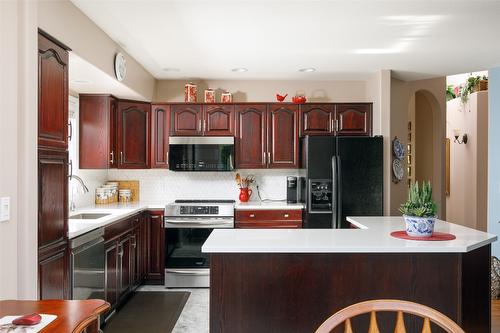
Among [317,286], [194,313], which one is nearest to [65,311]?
[317,286]

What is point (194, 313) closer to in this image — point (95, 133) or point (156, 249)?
point (156, 249)

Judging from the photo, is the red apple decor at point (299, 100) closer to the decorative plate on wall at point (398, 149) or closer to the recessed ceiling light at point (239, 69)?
the recessed ceiling light at point (239, 69)

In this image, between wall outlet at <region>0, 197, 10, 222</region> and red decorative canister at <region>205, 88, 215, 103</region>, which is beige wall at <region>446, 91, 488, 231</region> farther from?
wall outlet at <region>0, 197, 10, 222</region>

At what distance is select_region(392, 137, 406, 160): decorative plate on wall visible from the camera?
4.61m

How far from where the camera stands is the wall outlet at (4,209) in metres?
1.82

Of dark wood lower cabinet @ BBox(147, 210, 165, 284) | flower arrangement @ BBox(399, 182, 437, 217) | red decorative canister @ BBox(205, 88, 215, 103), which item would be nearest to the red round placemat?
flower arrangement @ BBox(399, 182, 437, 217)

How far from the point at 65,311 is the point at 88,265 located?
1646mm

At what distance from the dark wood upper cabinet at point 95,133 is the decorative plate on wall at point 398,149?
3.23 m

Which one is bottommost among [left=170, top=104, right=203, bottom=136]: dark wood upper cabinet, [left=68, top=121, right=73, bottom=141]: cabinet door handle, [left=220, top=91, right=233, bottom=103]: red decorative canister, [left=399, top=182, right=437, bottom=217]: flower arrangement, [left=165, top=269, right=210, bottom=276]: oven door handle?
[left=165, top=269, right=210, bottom=276]: oven door handle

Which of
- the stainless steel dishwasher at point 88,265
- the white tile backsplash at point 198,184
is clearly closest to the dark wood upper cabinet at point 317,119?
the white tile backsplash at point 198,184

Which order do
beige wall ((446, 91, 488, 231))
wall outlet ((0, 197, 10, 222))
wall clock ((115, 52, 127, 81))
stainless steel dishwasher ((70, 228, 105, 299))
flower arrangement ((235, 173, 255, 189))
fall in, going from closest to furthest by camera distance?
wall outlet ((0, 197, 10, 222)) → stainless steel dishwasher ((70, 228, 105, 299)) → wall clock ((115, 52, 127, 81)) → flower arrangement ((235, 173, 255, 189)) → beige wall ((446, 91, 488, 231))

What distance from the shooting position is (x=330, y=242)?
234cm

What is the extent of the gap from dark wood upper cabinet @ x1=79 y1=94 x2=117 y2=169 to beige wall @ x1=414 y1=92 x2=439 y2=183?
4264 millimetres

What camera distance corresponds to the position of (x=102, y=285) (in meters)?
3.23
